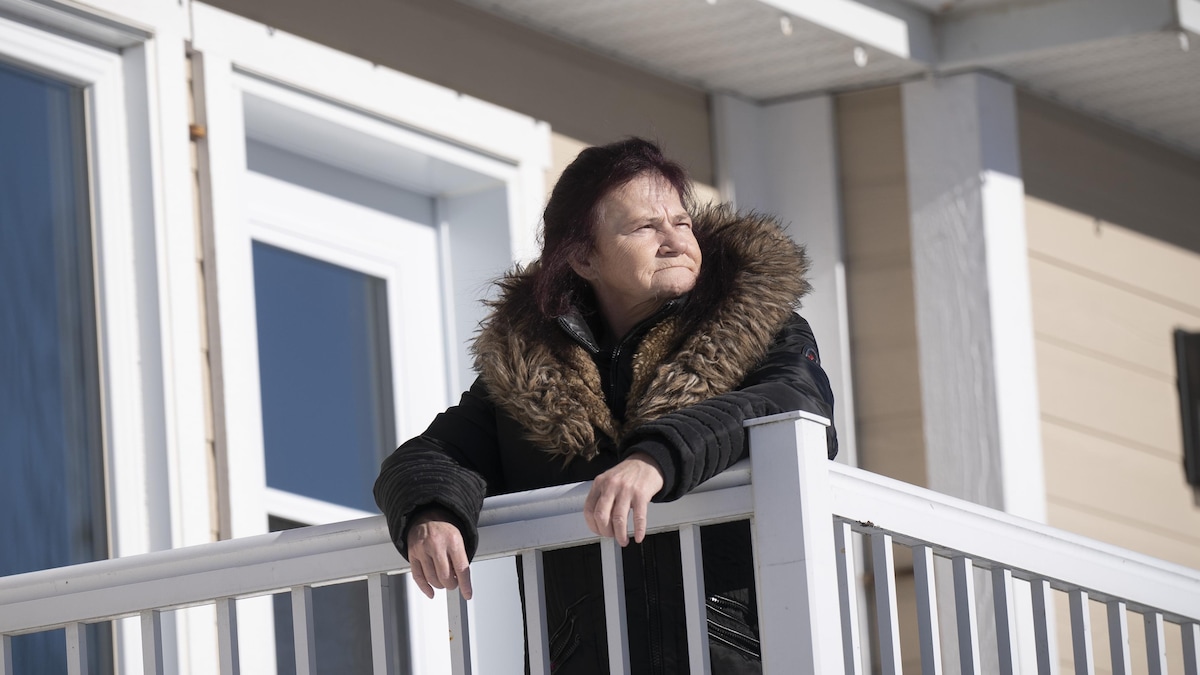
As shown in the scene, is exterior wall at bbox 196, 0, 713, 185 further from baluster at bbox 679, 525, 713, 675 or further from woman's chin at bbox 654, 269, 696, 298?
baluster at bbox 679, 525, 713, 675

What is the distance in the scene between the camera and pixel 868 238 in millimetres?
5281

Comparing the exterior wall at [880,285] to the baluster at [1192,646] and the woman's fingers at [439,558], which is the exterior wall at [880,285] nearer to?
the baluster at [1192,646]

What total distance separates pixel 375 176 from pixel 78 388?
112cm

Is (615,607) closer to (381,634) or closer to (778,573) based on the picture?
(778,573)

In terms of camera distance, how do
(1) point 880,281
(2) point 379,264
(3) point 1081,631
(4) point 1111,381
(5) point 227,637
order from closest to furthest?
(5) point 227,637, (3) point 1081,631, (2) point 379,264, (1) point 880,281, (4) point 1111,381

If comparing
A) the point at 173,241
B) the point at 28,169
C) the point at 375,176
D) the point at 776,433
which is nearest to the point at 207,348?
the point at 173,241

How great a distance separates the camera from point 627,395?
2.69 metres

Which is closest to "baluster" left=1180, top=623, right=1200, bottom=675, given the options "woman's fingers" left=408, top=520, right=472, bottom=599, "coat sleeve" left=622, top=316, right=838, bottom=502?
"coat sleeve" left=622, top=316, right=838, bottom=502

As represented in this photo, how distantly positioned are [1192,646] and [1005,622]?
1.82 ft

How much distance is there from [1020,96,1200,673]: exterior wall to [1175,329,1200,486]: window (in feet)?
0.12

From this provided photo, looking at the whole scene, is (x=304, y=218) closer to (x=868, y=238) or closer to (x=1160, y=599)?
(x=868, y=238)

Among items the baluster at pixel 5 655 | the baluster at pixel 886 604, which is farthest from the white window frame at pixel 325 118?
the baluster at pixel 886 604

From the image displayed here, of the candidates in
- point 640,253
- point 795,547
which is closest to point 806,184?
point 640,253

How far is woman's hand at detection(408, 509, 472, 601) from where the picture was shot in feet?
7.87
